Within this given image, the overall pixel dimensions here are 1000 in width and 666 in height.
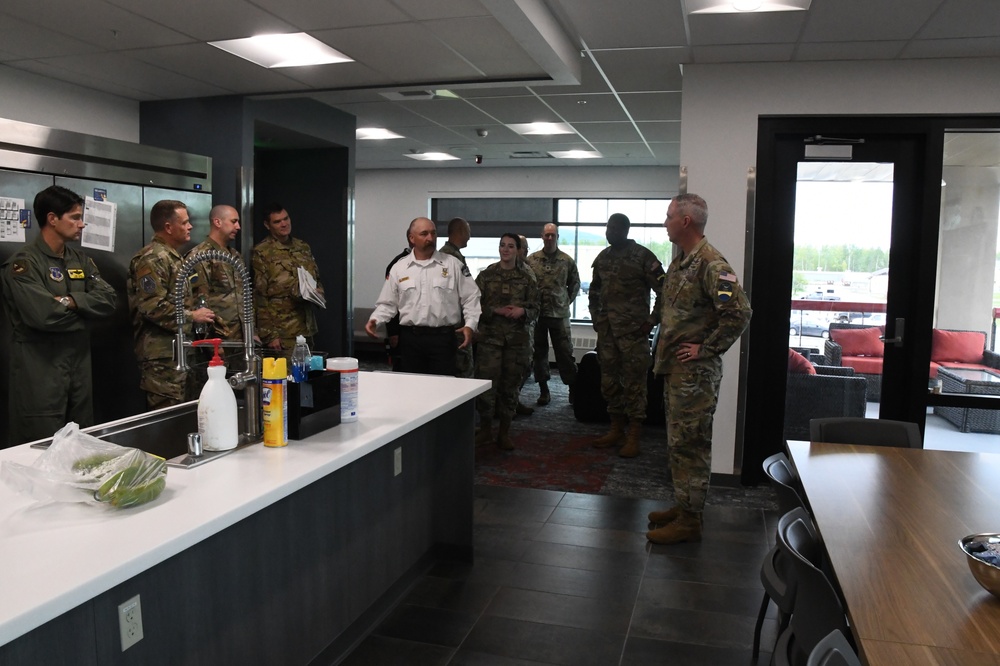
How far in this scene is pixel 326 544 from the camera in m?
2.36

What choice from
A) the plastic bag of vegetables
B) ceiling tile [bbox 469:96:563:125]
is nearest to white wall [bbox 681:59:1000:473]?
ceiling tile [bbox 469:96:563:125]

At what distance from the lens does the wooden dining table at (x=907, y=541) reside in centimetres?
134

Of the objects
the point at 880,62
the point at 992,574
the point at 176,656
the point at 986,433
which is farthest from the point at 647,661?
the point at 880,62

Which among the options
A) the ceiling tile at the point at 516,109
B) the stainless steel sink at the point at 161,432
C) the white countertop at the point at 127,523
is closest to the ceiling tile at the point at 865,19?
the ceiling tile at the point at 516,109

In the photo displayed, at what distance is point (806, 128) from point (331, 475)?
12.0 ft

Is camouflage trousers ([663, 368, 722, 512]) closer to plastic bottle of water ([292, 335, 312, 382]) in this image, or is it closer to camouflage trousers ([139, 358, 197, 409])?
plastic bottle of water ([292, 335, 312, 382])

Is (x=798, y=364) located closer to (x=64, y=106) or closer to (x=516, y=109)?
(x=516, y=109)

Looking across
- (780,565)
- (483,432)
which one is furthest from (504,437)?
(780,565)

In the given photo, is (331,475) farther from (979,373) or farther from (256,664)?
(979,373)

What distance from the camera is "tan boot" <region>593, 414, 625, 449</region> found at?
5570 millimetres

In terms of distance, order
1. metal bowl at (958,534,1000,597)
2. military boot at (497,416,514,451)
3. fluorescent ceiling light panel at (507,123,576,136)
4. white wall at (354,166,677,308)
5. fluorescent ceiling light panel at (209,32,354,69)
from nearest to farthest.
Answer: metal bowl at (958,534,1000,597) → fluorescent ceiling light panel at (209,32,354,69) → military boot at (497,416,514,451) → fluorescent ceiling light panel at (507,123,576,136) → white wall at (354,166,677,308)

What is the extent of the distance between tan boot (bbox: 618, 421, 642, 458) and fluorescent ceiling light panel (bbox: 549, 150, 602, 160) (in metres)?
4.32

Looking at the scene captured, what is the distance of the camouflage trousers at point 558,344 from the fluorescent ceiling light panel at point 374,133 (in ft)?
7.93

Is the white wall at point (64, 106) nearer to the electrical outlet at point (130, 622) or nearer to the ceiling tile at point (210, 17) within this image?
the ceiling tile at point (210, 17)
